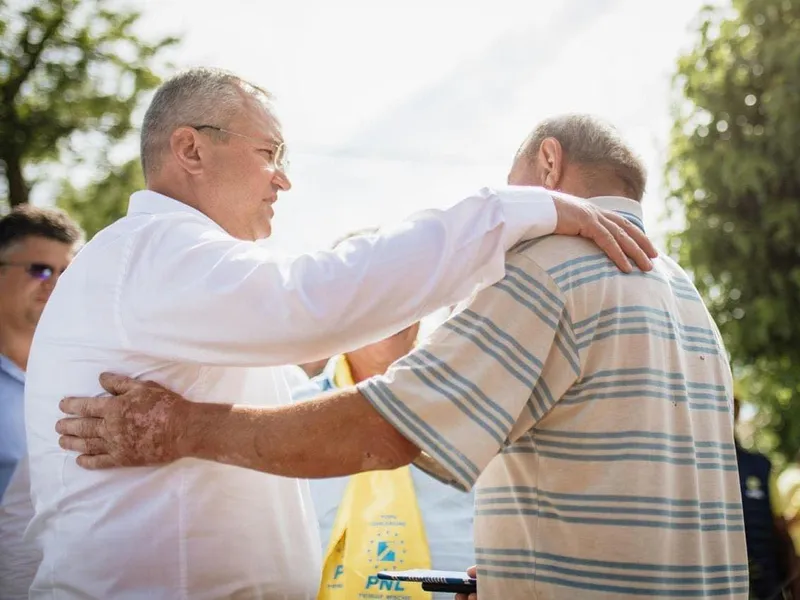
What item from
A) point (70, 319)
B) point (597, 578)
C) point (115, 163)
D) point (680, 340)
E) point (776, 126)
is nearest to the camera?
point (597, 578)

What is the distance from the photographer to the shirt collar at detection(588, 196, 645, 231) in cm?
257

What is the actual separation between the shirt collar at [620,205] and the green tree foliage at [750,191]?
855 centimetres

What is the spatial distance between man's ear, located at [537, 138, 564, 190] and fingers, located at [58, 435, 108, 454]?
1.34 meters

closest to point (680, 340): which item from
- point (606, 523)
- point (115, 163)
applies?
point (606, 523)

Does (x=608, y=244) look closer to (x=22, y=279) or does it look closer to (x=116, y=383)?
(x=116, y=383)

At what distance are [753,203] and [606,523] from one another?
998 centimetres

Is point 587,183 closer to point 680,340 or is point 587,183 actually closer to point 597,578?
point 680,340

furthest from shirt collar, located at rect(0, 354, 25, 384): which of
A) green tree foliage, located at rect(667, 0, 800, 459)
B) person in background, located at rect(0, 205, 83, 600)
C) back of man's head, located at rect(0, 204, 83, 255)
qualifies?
green tree foliage, located at rect(667, 0, 800, 459)

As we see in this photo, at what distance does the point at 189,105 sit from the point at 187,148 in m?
0.14

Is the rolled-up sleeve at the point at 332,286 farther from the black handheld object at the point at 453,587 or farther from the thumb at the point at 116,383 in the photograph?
the black handheld object at the point at 453,587

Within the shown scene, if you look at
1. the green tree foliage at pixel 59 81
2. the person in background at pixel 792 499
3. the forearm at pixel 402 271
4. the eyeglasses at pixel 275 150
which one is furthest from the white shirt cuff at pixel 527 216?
the green tree foliage at pixel 59 81

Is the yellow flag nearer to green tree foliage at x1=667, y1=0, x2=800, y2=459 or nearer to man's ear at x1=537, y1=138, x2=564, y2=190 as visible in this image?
man's ear at x1=537, y1=138, x2=564, y2=190

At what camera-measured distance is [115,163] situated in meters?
19.0

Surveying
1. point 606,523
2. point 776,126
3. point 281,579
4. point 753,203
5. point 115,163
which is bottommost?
point 281,579
